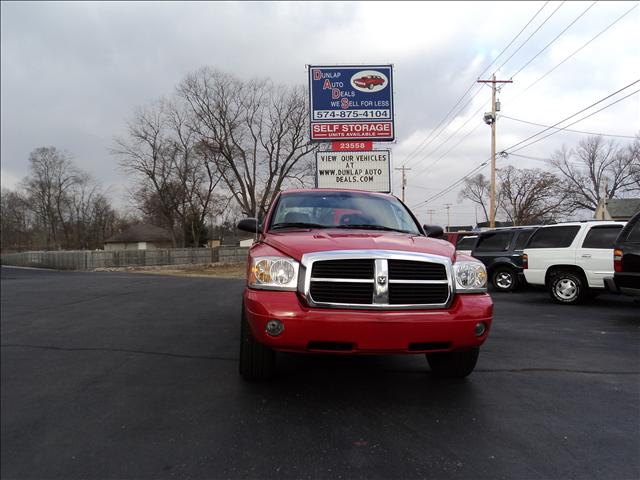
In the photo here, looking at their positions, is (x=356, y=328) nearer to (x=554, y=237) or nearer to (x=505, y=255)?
(x=554, y=237)

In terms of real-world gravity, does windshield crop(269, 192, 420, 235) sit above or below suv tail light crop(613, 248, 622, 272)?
above

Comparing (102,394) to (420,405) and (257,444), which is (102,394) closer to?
(257,444)

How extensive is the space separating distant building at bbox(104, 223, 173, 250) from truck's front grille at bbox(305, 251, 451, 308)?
66.7 meters

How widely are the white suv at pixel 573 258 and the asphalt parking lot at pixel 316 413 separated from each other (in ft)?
9.22

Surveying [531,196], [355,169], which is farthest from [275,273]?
[531,196]

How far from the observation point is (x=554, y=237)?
8609 millimetres

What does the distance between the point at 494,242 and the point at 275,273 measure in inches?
384

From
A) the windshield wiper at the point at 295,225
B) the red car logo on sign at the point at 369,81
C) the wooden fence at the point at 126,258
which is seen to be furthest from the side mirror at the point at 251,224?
the wooden fence at the point at 126,258

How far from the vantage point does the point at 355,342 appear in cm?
271

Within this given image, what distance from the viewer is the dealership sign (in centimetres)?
1278

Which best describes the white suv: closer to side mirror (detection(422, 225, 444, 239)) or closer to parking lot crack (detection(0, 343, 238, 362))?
side mirror (detection(422, 225, 444, 239))

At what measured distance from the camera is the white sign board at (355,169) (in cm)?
1266

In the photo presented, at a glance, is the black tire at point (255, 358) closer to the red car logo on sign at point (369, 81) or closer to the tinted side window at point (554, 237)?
the tinted side window at point (554, 237)

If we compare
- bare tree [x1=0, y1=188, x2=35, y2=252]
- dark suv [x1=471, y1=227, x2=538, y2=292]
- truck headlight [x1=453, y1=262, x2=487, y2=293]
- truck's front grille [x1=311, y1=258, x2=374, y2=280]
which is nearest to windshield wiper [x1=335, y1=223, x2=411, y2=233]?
truck headlight [x1=453, y1=262, x2=487, y2=293]
